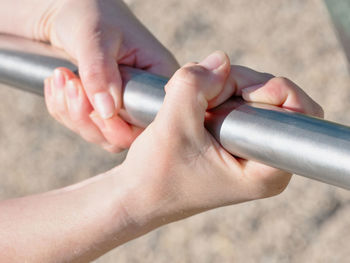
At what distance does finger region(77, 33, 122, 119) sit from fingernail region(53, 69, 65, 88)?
0.08ft

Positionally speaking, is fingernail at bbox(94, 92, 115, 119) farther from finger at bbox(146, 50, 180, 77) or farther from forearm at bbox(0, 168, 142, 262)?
finger at bbox(146, 50, 180, 77)

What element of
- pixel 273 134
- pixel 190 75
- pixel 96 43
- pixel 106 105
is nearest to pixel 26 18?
pixel 96 43

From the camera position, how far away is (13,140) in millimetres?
1230

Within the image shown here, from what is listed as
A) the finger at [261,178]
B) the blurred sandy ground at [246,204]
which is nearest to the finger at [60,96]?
the finger at [261,178]

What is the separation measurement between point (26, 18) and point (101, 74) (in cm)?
28

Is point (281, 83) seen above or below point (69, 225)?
above

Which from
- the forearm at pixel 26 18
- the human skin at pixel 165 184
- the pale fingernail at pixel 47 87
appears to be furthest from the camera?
the forearm at pixel 26 18

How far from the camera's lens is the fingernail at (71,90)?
26.0 inches

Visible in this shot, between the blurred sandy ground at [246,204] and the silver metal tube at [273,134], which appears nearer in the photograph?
the silver metal tube at [273,134]

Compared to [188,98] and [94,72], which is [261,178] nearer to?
[188,98]

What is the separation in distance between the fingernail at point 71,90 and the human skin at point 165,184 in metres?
0.11

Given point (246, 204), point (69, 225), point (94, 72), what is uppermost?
point (94, 72)

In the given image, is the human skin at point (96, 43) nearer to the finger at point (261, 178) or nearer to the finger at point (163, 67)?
the finger at point (163, 67)

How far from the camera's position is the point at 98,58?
0.67 metres
